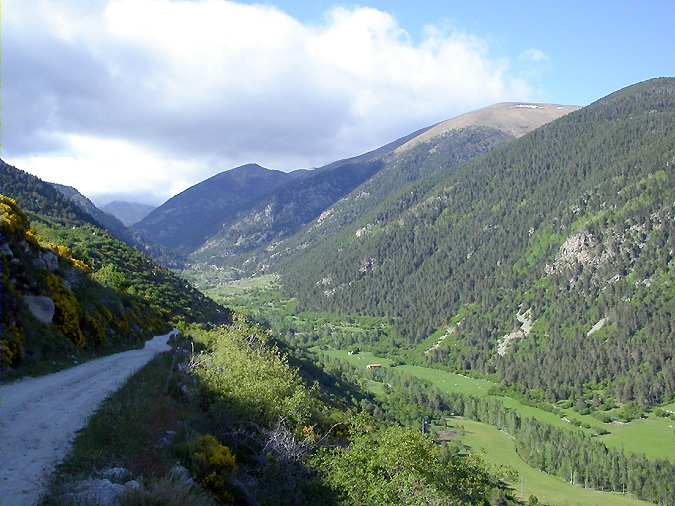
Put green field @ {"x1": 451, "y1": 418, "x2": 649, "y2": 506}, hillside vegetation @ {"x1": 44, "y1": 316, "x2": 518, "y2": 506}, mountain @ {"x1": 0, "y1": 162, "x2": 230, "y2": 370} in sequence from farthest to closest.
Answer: green field @ {"x1": 451, "y1": 418, "x2": 649, "y2": 506}, mountain @ {"x1": 0, "y1": 162, "x2": 230, "y2": 370}, hillside vegetation @ {"x1": 44, "y1": 316, "x2": 518, "y2": 506}

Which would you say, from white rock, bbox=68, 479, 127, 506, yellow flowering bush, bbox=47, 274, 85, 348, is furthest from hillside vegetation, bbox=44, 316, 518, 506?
yellow flowering bush, bbox=47, 274, 85, 348

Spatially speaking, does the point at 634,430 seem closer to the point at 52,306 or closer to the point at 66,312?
the point at 66,312

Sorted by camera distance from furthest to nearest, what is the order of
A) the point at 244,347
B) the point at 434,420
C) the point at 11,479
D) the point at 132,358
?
the point at 434,420, the point at 244,347, the point at 132,358, the point at 11,479

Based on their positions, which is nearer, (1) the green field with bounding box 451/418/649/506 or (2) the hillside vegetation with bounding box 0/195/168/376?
(2) the hillside vegetation with bounding box 0/195/168/376

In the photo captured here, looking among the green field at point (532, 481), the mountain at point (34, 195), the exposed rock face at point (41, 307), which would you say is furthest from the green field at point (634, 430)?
the exposed rock face at point (41, 307)

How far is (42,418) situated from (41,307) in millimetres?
13608

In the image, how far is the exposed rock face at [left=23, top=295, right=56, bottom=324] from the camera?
92.4ft

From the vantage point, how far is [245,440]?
22.4m

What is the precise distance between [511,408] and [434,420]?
44.0 m

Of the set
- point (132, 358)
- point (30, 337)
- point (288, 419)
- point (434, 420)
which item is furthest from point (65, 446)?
point (434, 420)

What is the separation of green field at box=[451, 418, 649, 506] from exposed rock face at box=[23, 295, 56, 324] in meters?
82.8

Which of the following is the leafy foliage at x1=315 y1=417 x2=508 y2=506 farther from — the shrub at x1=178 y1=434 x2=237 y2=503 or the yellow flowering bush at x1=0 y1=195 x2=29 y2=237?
the yellow flowering bush at x1=0 y1=195 x2=29 y2=237

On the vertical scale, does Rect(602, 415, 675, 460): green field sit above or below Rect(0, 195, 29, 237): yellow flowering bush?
below

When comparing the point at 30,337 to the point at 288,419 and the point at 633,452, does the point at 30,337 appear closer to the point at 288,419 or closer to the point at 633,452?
the point at 288,419
